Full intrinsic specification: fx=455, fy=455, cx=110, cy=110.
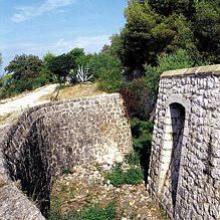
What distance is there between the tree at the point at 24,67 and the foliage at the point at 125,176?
1832 cm

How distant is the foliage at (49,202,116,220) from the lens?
11406 mm

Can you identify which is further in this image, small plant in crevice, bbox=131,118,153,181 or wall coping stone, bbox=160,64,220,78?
small plant in crevice, bbox=131,118,153,181

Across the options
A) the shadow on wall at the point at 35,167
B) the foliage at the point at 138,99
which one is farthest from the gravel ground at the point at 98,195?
the foliage at the point at 138,99

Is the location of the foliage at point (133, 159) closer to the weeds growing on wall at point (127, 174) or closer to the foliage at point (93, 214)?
the weeds growing on wall at point (127, 174)

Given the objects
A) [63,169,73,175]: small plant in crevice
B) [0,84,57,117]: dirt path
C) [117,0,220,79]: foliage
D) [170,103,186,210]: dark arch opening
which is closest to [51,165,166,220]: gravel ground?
[63,169,73,175]: small plant in crevice

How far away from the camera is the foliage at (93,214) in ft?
37.4

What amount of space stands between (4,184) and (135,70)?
2364cm

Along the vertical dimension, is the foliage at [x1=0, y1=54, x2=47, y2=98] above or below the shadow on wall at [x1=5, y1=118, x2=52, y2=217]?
above

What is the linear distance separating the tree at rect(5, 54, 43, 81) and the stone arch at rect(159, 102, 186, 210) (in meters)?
21.3

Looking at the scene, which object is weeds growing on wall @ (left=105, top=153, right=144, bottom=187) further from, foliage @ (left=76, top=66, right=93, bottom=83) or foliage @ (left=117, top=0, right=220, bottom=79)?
foliage @ (left=76, top=66, right=93, bottom=83)

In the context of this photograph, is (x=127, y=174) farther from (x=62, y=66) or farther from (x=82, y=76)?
(x=62, y=66)

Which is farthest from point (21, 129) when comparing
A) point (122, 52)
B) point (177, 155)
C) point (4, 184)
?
point (122, 52)

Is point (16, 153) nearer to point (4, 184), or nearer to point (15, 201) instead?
point (4, 184)

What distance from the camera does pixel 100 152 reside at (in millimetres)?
16641
